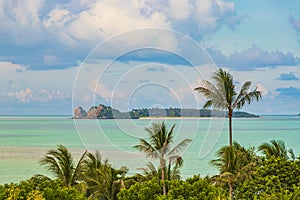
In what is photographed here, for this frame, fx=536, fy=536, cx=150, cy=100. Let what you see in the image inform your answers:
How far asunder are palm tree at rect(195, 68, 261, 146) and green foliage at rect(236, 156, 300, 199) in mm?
3580

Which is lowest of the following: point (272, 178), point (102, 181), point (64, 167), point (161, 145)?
point (102, 181)

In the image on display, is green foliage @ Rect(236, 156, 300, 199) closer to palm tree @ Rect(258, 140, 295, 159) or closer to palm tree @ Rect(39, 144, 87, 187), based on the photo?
palm tree @ Rect(258, 140, 295, 159)

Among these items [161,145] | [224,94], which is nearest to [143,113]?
[161,145]

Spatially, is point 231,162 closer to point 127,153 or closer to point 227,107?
point 227,107

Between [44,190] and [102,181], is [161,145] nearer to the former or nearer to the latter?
[102,181]

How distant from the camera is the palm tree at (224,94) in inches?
971

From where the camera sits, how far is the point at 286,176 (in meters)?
21.1

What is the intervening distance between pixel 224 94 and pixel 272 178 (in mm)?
5138

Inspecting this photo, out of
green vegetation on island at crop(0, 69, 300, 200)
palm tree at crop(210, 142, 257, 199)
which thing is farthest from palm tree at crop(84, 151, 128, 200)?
palm tree at crop(210, 142, 257, 199)

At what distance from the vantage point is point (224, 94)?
80.9 ft

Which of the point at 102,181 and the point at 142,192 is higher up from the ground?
the point at 102,181

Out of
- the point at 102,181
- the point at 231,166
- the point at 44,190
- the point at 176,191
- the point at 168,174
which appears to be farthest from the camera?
the point at 168,174

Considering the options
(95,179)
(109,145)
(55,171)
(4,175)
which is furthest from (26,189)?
(109,145)

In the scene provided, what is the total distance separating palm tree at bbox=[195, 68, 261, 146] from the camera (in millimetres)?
24672
